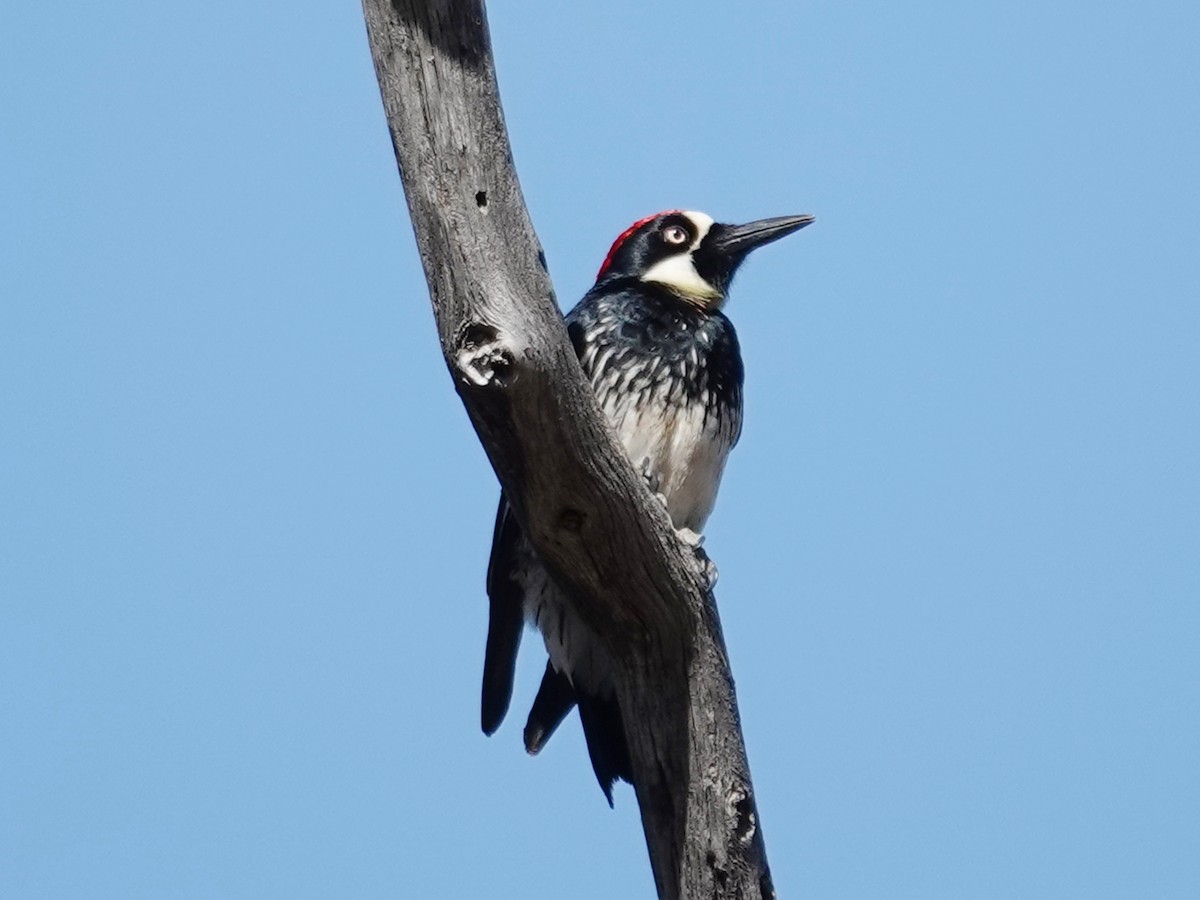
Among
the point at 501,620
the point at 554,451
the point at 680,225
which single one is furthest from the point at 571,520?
the point at 680,225

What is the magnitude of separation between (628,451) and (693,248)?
1.16 meters

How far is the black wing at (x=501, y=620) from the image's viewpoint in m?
4.26

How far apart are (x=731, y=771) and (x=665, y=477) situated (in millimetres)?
A: 978

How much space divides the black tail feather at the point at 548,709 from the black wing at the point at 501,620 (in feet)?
0.46

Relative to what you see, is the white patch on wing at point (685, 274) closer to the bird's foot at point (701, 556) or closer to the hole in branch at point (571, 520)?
the bird's foot at point (701, 556)

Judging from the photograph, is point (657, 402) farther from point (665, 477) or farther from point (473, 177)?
point (473, 177)

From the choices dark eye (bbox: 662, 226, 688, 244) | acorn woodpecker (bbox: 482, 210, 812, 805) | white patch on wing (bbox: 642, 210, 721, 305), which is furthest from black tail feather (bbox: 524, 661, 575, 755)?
dark eye (bbox: 662, 226, 688, 244)

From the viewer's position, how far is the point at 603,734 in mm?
4246

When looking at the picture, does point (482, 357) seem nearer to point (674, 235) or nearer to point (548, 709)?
point (548, 709)

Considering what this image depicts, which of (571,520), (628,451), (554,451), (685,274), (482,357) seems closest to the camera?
(482,357)

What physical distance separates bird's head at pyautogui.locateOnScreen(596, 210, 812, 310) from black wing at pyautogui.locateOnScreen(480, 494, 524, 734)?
1028mm

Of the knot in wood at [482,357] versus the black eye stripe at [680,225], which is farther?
the black eye stripe at [680,225]

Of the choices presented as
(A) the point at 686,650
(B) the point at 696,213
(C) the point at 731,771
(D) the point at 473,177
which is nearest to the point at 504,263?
(D) the point at 473,177

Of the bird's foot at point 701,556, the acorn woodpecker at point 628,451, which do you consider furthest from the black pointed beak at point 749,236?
the bird's foot at point 701,556
